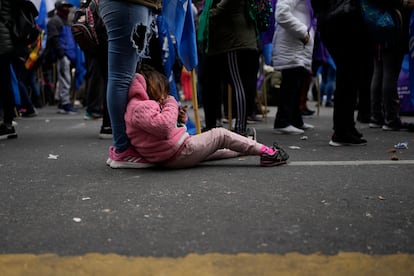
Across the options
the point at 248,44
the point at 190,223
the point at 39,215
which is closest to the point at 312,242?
the point at 190,223

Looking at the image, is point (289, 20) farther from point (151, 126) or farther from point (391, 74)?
point (151, 126)

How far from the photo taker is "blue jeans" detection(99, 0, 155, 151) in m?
3.34

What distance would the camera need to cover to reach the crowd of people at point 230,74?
3.41 m

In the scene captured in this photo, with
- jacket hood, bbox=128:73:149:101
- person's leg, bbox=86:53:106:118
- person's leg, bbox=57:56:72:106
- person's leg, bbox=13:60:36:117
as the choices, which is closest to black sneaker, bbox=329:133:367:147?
jacket hood, bbox=128:73:149:101

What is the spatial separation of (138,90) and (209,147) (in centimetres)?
58

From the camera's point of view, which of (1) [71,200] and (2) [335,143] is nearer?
(1) [71,200]

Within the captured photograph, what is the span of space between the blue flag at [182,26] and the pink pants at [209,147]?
0.96 meters

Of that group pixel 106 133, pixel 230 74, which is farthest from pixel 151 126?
pixel 106 133

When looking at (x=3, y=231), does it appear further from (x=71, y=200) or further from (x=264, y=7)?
(x=264, y=7)

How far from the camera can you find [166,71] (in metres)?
4.68

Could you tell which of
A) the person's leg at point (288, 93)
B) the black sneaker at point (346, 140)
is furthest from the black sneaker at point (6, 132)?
the black sneaker at point (346, 140)

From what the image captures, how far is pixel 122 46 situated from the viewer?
134 inches

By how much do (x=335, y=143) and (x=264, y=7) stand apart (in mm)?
1430

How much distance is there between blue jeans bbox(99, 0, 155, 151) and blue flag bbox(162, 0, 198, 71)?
1.81ft
